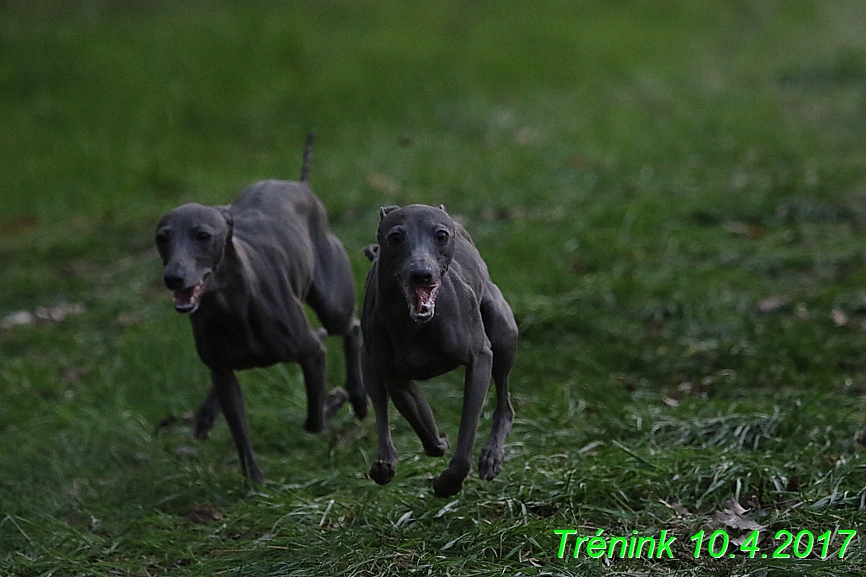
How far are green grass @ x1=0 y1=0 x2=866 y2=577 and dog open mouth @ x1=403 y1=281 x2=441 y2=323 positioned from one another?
1.06 metres

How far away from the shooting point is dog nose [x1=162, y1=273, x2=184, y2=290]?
513cm

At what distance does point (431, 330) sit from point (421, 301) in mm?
372

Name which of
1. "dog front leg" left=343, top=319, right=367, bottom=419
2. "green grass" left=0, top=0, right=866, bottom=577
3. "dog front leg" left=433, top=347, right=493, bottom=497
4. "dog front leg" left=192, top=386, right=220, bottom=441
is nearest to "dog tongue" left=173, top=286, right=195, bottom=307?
"green grass" left=0, top=0, right=866, bottom=577

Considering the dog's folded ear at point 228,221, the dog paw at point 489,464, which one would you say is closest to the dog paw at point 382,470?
the dog paw at point 489,464

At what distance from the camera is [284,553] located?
5098 mm

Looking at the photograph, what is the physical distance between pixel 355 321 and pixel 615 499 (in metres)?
2.33

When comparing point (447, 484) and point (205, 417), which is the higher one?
point (447, 484)

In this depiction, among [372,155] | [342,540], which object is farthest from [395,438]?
[372,155]

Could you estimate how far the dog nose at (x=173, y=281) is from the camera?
5.13 metres

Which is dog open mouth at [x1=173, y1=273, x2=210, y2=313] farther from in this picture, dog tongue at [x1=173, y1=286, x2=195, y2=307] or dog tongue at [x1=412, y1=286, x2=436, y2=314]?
dog tongue at [x1=412, y1=286, x2=436, y2=314]

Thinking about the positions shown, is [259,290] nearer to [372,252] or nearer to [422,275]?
[372,252]

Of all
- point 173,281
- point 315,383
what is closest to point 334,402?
point 315,383

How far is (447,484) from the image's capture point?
4691mm

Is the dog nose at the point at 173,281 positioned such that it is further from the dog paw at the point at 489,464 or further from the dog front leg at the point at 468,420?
the dog paw at the point at 489,464
